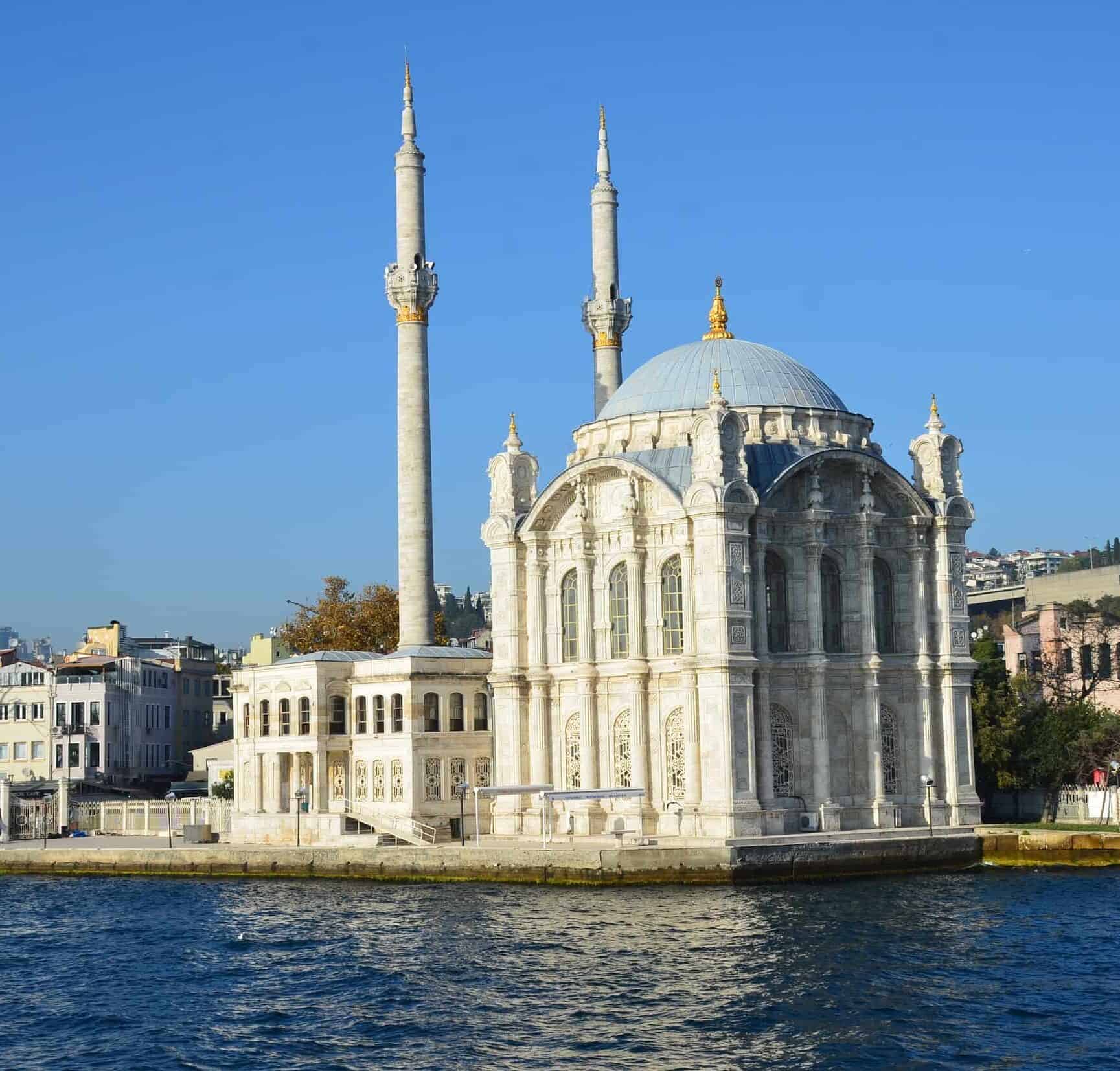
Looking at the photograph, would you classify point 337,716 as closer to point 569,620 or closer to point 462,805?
point 462,805

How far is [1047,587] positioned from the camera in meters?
105

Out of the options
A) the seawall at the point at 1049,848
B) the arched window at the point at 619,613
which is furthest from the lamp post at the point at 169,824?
the seawall at the point at 1049,848

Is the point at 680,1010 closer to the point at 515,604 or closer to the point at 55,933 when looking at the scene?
the point at 55,933

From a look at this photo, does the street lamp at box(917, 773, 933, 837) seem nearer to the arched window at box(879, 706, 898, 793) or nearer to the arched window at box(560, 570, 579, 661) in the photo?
the arched window at box(879, 706, 898, 793)

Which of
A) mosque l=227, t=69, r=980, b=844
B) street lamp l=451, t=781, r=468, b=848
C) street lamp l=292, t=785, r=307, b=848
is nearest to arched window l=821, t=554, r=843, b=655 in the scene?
mosque l=227, t=69, r=980, b=844

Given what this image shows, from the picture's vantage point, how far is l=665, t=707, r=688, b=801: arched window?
53.1 meters

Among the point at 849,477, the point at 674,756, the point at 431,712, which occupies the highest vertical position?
the point at 849,477

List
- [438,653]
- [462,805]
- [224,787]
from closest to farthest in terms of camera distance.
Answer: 1. [462,805]
2. [438,653]
3. [224,787]

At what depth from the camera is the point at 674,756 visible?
53.3m

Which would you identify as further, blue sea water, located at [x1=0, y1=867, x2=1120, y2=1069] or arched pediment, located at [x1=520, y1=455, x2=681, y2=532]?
arched pediment, located at [x1=520, y1=455, x2=681, y2=532]

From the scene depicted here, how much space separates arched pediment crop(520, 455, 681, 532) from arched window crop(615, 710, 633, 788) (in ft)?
21.8

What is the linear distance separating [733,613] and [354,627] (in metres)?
33.1

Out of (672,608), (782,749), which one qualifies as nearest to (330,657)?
(672,608)

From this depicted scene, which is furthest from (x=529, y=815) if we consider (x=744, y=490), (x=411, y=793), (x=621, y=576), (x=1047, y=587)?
(x=1047, y=587)
